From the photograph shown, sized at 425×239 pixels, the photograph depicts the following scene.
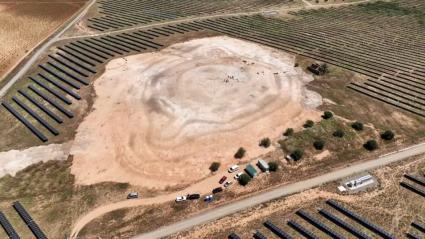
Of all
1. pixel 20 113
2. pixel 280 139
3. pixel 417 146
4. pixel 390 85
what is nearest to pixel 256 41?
pixel 390 85

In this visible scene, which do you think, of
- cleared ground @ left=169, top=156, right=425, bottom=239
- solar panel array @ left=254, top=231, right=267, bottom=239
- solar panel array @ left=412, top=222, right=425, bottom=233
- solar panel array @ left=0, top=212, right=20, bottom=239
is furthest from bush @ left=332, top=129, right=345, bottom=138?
solar panel array @ left=0, top=212, right=20, bottom=239

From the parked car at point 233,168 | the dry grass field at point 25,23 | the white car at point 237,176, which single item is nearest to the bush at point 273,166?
the white car at point 237,176

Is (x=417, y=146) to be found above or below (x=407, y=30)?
below

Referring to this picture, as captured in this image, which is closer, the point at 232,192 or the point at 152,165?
the point at 232,192

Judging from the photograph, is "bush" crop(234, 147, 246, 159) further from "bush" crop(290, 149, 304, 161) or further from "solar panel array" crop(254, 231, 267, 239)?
"solar panel array" crop(254, 231, 267, 239)

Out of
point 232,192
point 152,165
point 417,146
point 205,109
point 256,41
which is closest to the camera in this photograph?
point 232,192

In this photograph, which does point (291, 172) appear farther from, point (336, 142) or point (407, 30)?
point (407, 30)

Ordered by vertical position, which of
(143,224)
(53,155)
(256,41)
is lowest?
(143,224)

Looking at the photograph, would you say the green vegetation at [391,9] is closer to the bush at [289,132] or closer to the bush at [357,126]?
the bush at [357,126]
